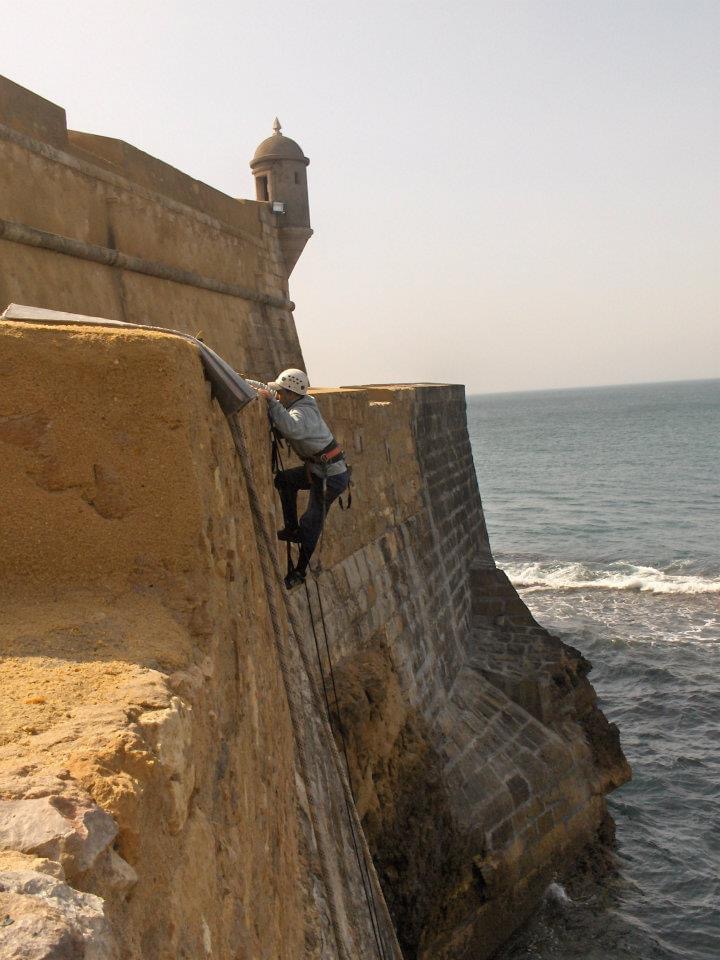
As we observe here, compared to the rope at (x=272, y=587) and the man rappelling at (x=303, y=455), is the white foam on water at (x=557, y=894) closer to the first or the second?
the man rappelling at (x=303, y=455)

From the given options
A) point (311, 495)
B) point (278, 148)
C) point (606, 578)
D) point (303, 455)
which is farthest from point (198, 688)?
point (606, 578)

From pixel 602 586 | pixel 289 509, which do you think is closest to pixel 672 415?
pixel 602 586

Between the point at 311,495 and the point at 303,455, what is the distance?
355 mm

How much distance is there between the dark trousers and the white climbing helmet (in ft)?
1.86

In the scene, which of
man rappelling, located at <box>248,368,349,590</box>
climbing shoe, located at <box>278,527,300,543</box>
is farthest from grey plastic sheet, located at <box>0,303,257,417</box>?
climbing shoe, located at <box>278,527,300,543</box>

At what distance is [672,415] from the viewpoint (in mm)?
99438

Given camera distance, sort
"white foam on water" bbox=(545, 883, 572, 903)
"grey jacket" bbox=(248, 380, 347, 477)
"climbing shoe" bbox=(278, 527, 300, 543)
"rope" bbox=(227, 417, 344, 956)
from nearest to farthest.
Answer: "rope" bbox=(227, 417, 344, 956), "grey jacket" bbox=(248, 380, 347, 477), "climbing shoe" bbox=(278, 527, 300, 543), "white foam on water" bbox=(545, 883, 572, 903)

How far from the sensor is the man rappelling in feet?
15.8

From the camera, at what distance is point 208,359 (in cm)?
312

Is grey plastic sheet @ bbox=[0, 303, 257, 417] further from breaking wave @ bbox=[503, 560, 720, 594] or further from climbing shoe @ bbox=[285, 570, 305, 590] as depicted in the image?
breaking wave @ bbox=[503, 560, 720, 594]

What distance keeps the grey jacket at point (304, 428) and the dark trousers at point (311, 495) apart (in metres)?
0.09

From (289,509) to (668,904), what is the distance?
7.98 m

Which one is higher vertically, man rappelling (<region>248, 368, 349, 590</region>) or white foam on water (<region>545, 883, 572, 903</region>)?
man rappelling (<region>248, 368, 349, 590</region>)

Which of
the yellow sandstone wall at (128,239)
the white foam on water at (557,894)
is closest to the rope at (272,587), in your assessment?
the yellow sandstone wall at (128,239)
